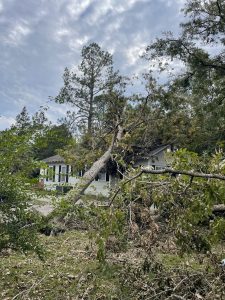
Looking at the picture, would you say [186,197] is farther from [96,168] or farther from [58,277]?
[96,168]

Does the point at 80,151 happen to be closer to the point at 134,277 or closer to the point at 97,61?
the point at 97,61

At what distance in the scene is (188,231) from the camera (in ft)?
13.5

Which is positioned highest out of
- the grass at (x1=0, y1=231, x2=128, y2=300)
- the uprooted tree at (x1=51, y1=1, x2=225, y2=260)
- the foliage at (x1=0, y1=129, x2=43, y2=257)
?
the uprooted tree at (x1=51, y1=1, x2=225, y2=260)

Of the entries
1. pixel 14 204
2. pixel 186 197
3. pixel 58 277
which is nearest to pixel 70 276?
pixel 58 277

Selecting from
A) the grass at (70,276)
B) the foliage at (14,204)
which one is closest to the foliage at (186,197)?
the grass at (70,276)

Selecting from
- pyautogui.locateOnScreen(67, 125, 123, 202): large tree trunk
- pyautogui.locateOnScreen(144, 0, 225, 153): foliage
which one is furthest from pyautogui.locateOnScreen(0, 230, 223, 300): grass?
pyautogui.locateOnScreen(144, 0, 225, 153): foliage

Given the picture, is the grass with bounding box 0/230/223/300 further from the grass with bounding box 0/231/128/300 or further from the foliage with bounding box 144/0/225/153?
the foliage with bounding box 144/0/225/153

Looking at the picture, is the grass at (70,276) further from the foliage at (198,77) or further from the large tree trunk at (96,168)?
the foliage at (198,77)

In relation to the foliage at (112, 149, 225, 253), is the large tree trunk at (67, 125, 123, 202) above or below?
above

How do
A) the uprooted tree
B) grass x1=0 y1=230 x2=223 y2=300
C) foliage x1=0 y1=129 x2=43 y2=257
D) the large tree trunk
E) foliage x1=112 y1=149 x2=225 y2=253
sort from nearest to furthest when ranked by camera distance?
foliage x1=112 y1=149 x2=225 y2=253 < foliage x1=0 y1=129 x2=43 y2=257 < grass x1=0 y1=230 x2=223 y2=300 < the large tree trunk < the uprooted tree

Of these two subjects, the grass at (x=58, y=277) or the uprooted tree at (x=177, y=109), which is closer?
the grass at (x=58, y=277)

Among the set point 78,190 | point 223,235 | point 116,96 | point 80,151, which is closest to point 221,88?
point 116,96

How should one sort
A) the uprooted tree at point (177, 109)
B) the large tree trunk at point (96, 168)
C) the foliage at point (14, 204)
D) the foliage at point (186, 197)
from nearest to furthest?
the foliage at point (186, 197)
the foliage at point (14, 204)
the large tree trunk at point (96, 168)
the uprooted tree at point (177, 109)

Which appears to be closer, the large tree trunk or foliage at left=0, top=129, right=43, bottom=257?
foliage at left=0, top=129, right=43, bottom=257
